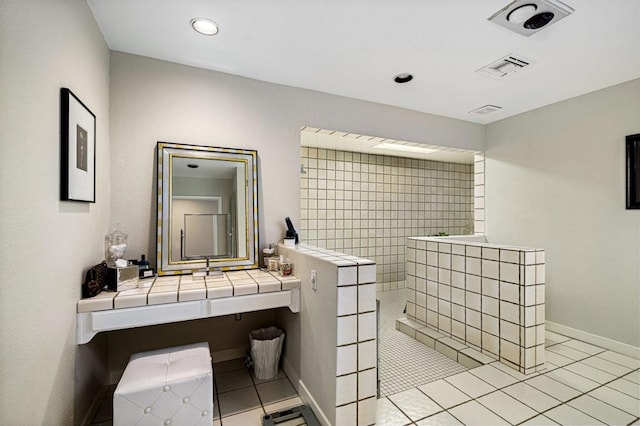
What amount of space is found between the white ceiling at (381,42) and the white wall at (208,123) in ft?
0.40

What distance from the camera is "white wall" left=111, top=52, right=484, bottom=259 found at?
2.12 m

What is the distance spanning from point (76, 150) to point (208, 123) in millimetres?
994

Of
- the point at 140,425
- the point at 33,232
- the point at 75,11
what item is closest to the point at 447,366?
the point at 140,425


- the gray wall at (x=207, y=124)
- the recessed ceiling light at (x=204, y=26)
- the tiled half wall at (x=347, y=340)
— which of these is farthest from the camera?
the gray wall at (x=207, y=124)

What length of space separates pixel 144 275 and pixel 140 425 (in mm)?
939

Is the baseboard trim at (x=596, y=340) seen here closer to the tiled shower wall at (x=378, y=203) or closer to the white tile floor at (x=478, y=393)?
the white tile floor at (x=478, y=393)

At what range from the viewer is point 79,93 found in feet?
5.10

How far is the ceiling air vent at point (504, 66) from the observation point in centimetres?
216

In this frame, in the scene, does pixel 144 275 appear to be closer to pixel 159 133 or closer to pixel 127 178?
pixel 127 178

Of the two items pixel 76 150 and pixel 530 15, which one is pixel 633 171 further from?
pixel 76 150

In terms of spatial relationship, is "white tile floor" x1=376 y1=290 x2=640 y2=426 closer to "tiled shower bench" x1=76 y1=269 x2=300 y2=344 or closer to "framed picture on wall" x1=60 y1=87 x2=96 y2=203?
"tiled shower bench" x1=76 y1=269 x2=300 y2=344

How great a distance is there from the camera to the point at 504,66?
7.39 feet

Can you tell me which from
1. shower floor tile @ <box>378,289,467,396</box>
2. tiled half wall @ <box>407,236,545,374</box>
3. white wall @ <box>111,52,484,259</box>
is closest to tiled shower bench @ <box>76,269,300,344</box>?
white wall @ <box>111,52,484,259</box>

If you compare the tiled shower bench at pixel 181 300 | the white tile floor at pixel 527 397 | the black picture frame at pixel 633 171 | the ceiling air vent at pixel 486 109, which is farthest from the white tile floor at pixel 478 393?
the ceiling air vent at pixel 486 109
